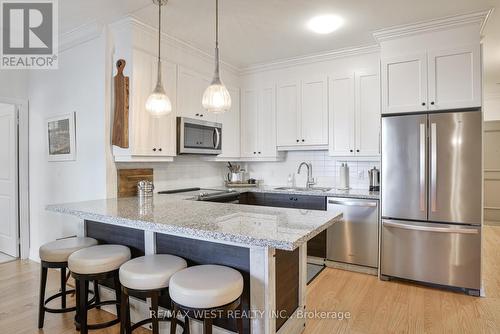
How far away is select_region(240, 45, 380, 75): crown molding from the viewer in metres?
3.55

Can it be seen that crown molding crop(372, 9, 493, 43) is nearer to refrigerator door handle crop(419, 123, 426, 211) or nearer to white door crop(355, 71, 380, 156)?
white door crop(355, 71, 380, 156)

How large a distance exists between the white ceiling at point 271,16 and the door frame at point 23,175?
1.43 metres

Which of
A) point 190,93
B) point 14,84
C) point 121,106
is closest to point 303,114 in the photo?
point 190,93

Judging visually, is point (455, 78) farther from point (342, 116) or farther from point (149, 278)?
point (149, 278)

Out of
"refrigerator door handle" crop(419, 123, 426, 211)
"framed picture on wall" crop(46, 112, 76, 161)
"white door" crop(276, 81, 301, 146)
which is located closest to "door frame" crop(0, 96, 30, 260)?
"framed picture on wall" crop(46, 112, 76, 161)

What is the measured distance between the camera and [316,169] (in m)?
4.18

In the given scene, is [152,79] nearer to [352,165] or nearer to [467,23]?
[352,165]

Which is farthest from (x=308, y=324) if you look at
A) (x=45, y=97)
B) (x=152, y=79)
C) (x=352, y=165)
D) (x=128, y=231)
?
(x=45, y=97)

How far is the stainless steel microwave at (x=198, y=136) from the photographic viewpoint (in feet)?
10.9

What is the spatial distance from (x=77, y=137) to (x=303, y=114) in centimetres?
273

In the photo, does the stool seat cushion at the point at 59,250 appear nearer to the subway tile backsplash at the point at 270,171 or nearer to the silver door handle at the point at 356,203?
the subway tile backsplash at the point at 270,171

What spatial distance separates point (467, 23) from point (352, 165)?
74.0 inches

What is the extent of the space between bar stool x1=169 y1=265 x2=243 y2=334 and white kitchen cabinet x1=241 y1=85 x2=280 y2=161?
2.81 metres

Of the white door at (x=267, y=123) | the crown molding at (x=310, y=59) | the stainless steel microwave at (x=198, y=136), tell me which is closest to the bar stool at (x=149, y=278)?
the stainless steel microwave at (x=198, y=136)
